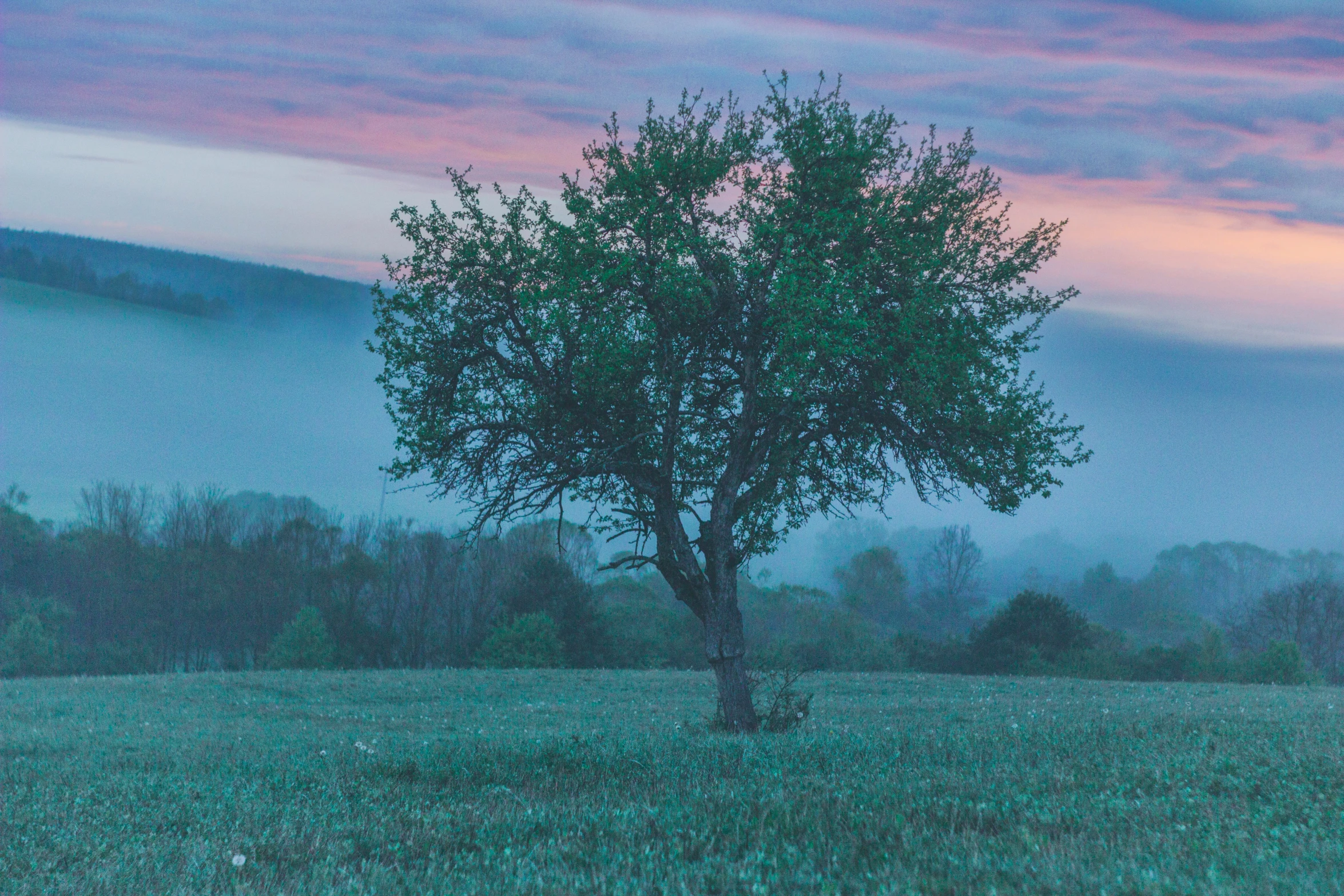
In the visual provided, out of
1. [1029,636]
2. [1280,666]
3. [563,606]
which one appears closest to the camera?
[1280,666]

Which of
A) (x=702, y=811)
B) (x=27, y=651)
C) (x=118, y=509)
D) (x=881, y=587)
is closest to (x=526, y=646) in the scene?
(x=27, y=651)

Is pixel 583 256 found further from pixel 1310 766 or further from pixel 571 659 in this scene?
pixel 571 659

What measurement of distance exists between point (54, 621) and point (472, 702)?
1934 inches

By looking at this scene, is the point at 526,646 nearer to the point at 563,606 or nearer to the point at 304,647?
the point at 563,606

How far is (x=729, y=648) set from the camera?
57.8ft

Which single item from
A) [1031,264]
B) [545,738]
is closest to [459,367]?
[545,738]

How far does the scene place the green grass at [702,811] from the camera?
24.1 feet

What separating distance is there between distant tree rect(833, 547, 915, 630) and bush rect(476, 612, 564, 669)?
66279mm

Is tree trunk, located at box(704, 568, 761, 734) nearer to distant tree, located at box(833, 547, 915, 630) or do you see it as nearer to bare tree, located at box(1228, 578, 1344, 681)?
bare tree, located at box(1228, 578, 1344, 681)

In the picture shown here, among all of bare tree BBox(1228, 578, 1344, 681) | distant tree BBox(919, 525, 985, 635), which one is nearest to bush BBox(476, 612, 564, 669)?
bare tree BBox(1228, 578, 1344, 681)

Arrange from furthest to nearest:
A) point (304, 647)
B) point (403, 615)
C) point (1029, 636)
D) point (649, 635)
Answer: point (403, 615) → point (649, 635) → point (1029, 636) → point (304, 647)

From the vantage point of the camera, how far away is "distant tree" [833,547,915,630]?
11762 centimetres

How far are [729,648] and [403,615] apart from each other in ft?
195

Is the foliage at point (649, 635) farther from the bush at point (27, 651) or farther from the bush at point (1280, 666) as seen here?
the bush at point (27, 651)
